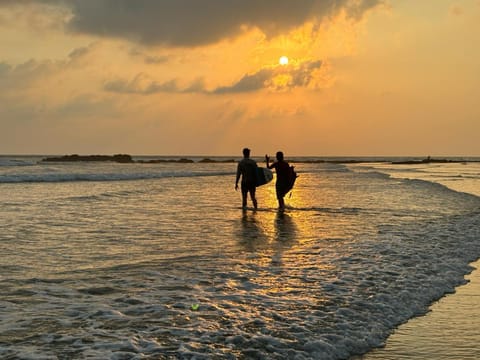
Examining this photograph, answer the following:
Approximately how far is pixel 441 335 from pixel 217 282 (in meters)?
3.35

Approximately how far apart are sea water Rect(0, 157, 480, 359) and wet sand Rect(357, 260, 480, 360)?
0.21 meters

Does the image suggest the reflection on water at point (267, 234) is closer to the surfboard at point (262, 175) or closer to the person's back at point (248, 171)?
the person's back at point (248, 171)

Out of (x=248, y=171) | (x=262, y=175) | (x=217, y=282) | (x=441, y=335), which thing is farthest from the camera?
(x=262, y=175)

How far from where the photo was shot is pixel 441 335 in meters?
5.66

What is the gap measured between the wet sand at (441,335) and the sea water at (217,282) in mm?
214

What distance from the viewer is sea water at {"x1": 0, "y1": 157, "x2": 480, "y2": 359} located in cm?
527

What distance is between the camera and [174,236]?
1229cm

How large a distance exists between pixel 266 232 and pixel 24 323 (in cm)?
826

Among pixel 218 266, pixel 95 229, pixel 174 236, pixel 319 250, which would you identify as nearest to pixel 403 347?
pixel 218 266

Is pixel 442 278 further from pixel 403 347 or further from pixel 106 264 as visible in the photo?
pixel 106 264

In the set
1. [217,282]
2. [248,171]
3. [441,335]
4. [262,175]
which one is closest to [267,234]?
[217,282]

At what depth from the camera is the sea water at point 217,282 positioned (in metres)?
5.27

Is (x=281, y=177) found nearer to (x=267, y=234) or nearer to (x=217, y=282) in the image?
(x=267, y=234)

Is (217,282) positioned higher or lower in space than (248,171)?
lower
